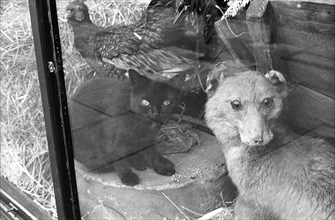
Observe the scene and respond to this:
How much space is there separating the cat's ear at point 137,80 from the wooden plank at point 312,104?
1.64 ft

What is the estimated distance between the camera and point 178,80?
1455mm

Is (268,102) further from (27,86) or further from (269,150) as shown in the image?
(27,86)

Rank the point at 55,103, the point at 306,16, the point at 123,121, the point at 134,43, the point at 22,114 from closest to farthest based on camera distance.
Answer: the point at 306,16 → the point at 134,43 → the point at 123,121 → the point at 55,103 → the point at 22,114

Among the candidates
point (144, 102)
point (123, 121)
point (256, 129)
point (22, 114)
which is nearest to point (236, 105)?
point (256, 129)

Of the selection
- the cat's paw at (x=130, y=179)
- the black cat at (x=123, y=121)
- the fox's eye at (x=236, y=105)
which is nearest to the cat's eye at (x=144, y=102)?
the black cat at (x=123, y=121)

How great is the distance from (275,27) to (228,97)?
21 cm

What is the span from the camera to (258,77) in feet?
4.09

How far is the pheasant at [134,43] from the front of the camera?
1459mm

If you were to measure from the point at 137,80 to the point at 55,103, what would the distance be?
0.35 metres

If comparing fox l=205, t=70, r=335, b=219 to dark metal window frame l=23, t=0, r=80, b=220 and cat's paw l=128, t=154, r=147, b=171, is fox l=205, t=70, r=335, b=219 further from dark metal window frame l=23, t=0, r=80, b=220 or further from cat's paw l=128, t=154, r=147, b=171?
dark metal window frame l=23, t=0, r=80, b=220

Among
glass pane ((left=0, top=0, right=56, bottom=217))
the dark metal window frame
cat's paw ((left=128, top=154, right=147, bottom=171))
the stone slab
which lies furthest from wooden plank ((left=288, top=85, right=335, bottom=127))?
glass pane ((left=0, top=0, right=56, bottom=217))

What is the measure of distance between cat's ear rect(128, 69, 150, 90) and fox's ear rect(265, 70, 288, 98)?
43cm

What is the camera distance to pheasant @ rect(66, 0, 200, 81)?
1459mm

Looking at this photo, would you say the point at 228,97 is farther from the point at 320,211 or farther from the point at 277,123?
the point at 320,211
